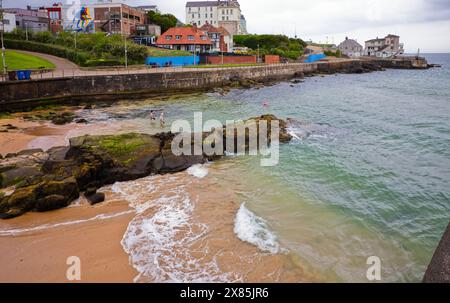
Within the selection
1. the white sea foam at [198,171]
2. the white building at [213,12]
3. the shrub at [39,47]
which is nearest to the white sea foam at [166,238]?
the white sea foam at [198,171]

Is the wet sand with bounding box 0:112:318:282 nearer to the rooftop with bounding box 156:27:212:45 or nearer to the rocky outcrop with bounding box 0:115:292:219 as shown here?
the rocky outcrop with bounding box 0:115:292:219

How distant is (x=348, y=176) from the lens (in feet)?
58.5

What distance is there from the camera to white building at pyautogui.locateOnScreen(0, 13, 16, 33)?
69625 mm

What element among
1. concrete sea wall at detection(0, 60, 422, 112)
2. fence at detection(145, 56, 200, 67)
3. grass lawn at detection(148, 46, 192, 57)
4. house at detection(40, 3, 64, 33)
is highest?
house at detection(40, 3, 64, 33)

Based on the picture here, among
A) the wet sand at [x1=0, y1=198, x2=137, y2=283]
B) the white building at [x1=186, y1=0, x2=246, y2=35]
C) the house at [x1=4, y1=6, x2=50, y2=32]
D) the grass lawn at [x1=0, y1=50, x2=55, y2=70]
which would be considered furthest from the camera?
the white building at [x1=186, y1=0, x2=246, y2=35]

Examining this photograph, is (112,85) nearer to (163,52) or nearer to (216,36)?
(163,52)

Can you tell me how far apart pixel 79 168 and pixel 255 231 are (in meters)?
8.49

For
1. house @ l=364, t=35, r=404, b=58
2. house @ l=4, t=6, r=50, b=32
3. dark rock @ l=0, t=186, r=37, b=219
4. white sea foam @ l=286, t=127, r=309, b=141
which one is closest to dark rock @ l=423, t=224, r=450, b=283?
dark rock @ l=0, t=186, r=37, b=219

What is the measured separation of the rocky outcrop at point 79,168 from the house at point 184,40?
56.5 metres

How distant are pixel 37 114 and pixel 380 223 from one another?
30.5 meters

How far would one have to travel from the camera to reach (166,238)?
38.5 ft

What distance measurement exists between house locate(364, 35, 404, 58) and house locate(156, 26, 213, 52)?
Result: 320ft
